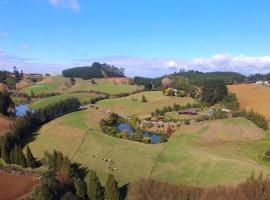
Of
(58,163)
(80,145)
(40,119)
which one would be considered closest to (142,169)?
(58,163)

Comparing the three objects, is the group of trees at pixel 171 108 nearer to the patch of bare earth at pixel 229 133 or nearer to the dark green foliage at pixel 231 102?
the dark green foliage at pixel 231 102

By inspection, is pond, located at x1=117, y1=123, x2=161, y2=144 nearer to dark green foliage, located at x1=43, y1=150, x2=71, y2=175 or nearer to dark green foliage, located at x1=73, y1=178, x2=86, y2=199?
dark green foliage, located at x1=43, y1=150, x2=71, y2=175

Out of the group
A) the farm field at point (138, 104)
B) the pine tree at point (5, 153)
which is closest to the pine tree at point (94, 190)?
the pine tree at point (5, 153)

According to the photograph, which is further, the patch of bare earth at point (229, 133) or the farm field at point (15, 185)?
the patch of bare earth at point (229, 133)

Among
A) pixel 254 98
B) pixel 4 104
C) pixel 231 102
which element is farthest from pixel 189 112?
pixel 4 104

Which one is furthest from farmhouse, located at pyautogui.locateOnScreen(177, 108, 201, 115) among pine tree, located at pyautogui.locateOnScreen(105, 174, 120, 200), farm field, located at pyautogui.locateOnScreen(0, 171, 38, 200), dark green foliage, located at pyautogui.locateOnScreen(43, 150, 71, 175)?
pine tree, located at pyautogui.locateOnScreen(105, 174, 120, 200)
